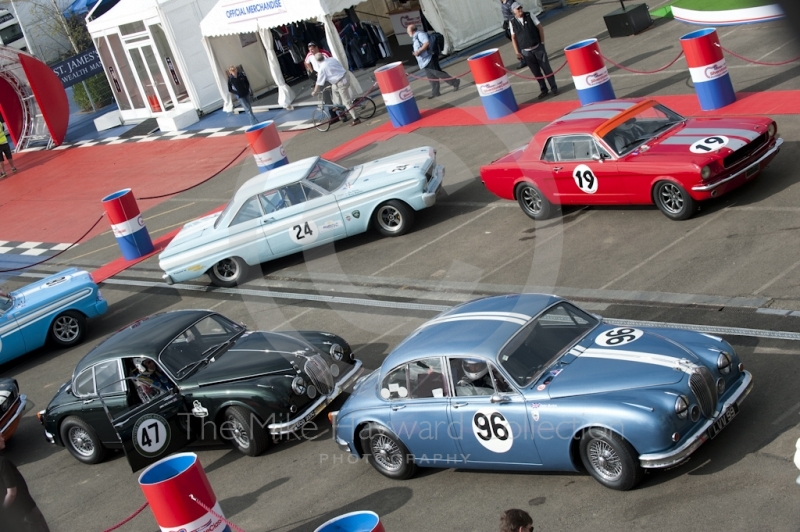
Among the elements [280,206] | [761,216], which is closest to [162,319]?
[280,206]

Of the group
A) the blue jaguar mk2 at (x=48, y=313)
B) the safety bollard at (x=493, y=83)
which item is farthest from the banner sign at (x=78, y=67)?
the blue jaguar mk2 at (x=48, y=313)

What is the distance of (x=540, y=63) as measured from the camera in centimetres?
1891

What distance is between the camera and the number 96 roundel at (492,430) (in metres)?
7.17

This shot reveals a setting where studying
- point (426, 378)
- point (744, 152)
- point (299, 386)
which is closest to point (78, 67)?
point (299, 386)

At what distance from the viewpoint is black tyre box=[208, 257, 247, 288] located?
1475 centimetres

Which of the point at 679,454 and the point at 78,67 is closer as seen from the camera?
the point at 679,454

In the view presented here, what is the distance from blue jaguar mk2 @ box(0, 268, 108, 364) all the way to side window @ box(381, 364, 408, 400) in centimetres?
824

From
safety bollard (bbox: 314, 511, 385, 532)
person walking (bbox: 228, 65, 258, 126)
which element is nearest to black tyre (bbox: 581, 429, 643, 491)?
safety bollard (bbox: 314, 511, 385, 532)

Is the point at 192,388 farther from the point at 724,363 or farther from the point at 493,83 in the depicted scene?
the point at 493,83

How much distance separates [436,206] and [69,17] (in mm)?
34413

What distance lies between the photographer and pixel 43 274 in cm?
1927

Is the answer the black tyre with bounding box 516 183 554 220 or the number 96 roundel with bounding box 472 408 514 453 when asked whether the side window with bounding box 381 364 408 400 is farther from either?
the black tyre with bounding box 516 183 554 220

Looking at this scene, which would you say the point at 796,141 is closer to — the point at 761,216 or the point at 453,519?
the point at 761,216

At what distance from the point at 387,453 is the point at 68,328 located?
8.44 metres
